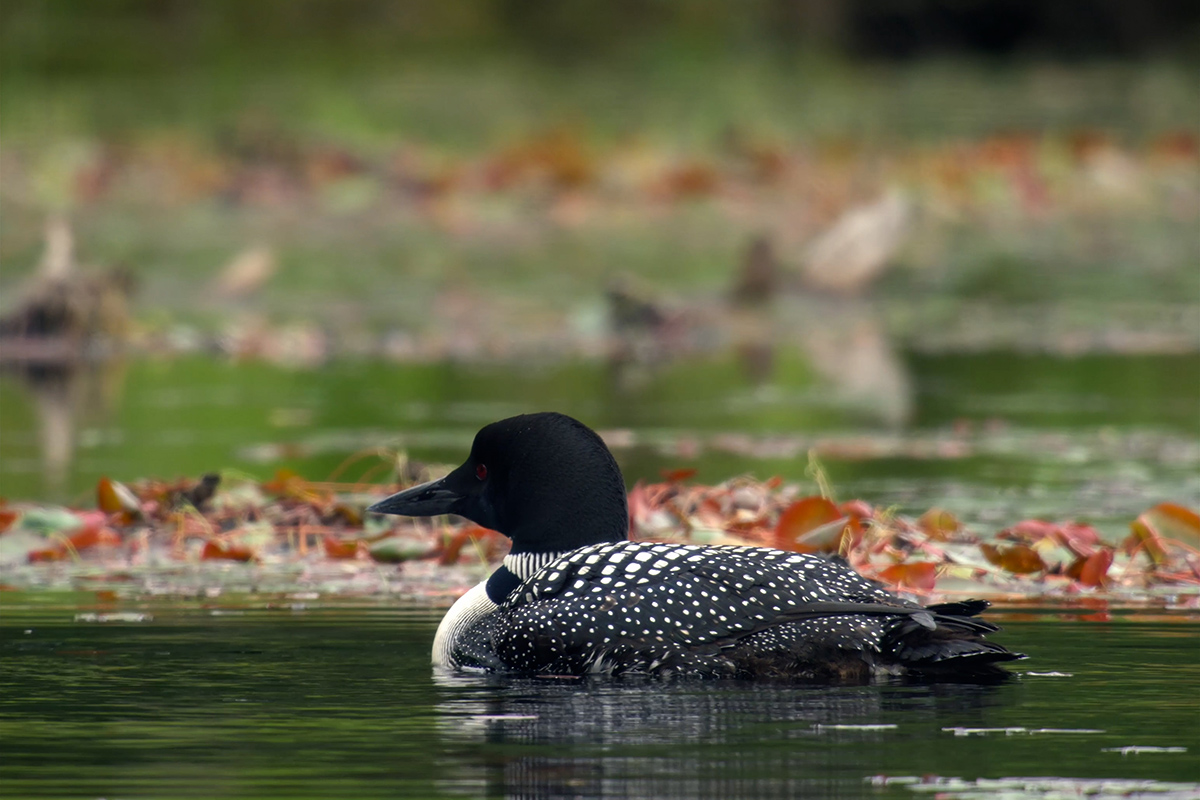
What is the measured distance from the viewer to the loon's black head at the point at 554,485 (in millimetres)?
7141

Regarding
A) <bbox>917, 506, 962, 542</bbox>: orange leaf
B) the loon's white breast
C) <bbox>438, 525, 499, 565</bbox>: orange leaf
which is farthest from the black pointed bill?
<bbox>917, 506, 962, 542</bbox>: orange leaf

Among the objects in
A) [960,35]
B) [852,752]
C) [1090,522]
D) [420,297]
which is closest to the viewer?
[852,752]

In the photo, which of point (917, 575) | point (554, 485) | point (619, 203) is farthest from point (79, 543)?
point (619, 203)

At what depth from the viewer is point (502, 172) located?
84.3 feet

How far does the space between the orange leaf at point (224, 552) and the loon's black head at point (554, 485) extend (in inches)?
89.3

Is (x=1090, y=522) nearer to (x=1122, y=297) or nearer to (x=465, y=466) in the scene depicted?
(x=465, y=466)

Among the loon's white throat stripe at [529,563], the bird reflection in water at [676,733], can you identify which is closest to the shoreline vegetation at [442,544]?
the loon's white throat stripe at [529,563]

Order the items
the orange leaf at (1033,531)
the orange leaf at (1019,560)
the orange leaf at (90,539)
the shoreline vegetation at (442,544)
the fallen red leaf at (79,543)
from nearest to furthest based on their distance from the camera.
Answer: the shoreline vegetation at (442,544)
the orange leaf at (1019,560)
the orange leaf at (1033,531)
the fallen red leaf at (79,543)
the orange leaf at (90,539)

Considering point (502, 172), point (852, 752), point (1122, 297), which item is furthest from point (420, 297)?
point (852, 752)

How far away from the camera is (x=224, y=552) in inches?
365

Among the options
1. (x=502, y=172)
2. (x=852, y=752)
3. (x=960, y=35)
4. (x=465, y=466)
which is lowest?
(x=852, y=752)

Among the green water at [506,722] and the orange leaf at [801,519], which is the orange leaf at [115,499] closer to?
the green water at [506,722]

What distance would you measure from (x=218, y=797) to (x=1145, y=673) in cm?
275

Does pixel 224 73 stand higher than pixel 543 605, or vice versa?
pixel 224 73
